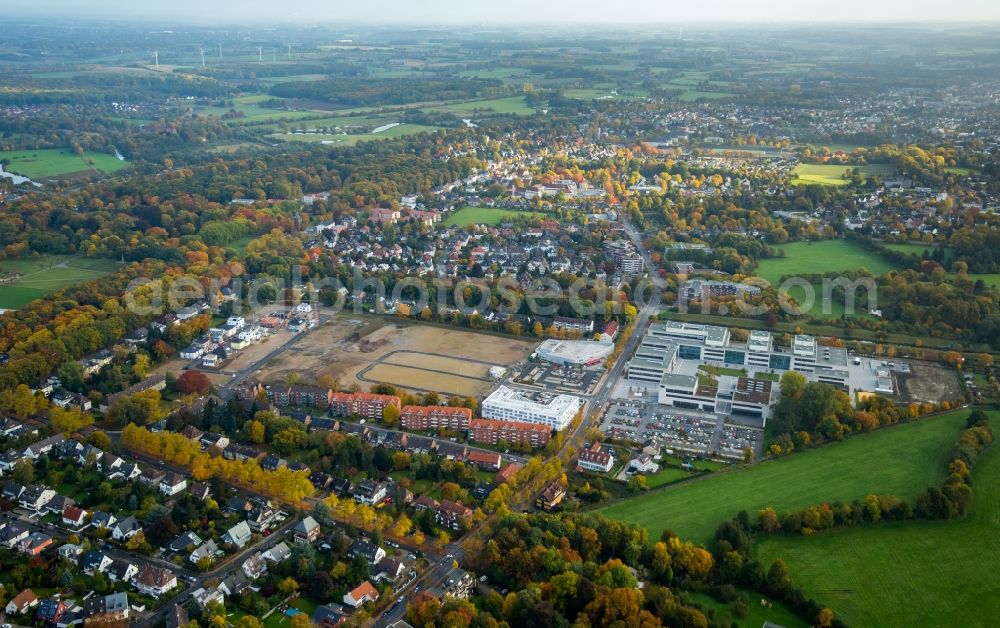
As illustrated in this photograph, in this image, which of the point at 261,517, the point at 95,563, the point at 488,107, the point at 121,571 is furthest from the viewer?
the point at 488,107

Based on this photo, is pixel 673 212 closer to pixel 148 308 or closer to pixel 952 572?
pixel 148 308

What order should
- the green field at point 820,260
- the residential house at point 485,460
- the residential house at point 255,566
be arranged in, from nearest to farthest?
1. the residential house at point 255,566
2. the residential house at point 485,460
3. the green field at point 820,260

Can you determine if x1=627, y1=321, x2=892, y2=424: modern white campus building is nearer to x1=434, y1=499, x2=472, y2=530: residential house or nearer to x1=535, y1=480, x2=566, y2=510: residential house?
x1=535, y1=480, x2=566, y2=510: residential house

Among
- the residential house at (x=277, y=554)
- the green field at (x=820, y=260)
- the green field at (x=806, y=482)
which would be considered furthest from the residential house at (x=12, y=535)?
the green field at (x=820, y=260)

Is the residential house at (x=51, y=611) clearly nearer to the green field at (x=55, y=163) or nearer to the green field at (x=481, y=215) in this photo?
the green field at (x=481, y=215)

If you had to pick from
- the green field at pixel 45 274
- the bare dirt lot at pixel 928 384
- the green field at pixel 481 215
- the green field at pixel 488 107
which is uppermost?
the green field at pixel 488 107

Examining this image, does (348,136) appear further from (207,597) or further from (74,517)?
(207,597)

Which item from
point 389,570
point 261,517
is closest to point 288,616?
point 389,570
